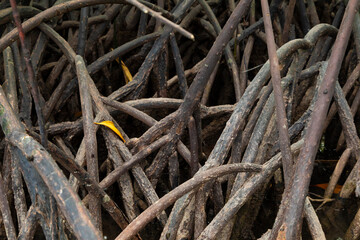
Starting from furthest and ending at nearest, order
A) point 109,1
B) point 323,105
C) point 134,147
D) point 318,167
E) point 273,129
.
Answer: point 318,167 → point 109,1 → point 273,129 → point 134,147 → point 323,105

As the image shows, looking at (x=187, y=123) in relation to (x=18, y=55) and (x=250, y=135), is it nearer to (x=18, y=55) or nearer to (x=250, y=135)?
(x=250, y=135)

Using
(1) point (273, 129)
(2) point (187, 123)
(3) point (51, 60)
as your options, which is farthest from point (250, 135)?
(3) point (51, 60)

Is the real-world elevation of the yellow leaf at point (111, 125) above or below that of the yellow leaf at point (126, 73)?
below

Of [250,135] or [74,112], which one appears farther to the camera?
[74,112]

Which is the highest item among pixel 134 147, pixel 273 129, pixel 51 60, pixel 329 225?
pixel 51 60

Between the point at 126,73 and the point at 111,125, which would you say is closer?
the point at 111,125

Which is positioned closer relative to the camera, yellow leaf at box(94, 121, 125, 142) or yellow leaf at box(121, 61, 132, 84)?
yellow leaf at box(94, 121, 125, 142)

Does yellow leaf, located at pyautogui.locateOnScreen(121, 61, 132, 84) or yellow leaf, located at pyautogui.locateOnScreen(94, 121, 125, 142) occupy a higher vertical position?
yellow leaf, located at pyautogui.locateOnScreen(121, 61, 132, 84)

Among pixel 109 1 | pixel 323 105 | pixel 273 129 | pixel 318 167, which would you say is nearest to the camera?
pixel 323 105

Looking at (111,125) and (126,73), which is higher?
(126,73)

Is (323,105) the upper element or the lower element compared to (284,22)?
lower

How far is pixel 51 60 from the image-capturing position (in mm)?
3584

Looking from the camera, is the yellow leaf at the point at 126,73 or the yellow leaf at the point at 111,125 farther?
the yellow leaf at the point at 126,73

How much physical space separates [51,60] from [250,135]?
156 cm
